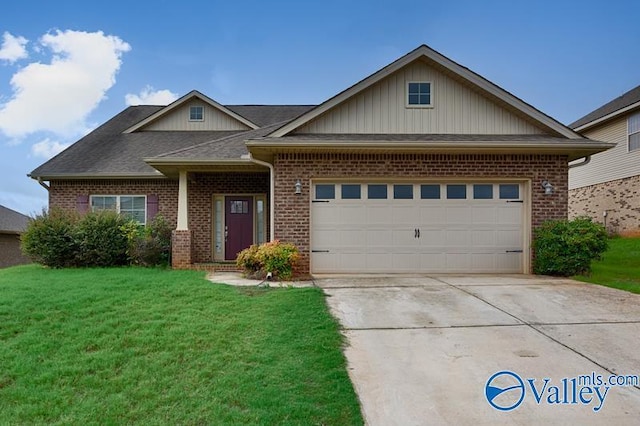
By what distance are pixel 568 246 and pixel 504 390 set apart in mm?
6512

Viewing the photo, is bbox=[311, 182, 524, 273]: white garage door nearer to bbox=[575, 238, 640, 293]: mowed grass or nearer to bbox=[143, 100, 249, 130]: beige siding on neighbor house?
bbox=[575, 238, 640, 293]: mowed grass

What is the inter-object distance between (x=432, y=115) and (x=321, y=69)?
1061 centimetres

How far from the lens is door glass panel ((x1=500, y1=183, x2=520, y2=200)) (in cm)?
957

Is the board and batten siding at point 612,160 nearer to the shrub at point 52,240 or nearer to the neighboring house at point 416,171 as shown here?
the neighboring house at point 416,171

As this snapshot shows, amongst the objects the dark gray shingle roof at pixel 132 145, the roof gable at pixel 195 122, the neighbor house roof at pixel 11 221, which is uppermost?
the roof gable at pixel 195 122

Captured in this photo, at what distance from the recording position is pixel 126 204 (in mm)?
12625

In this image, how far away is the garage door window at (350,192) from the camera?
9.48 m

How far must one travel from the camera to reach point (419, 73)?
387 inches

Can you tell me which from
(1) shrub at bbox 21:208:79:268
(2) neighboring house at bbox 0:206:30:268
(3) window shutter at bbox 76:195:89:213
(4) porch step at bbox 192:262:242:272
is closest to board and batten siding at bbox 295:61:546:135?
(4) porch step at bbox 192:262:242:272

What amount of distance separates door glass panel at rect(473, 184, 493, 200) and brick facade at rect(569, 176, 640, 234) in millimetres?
10292

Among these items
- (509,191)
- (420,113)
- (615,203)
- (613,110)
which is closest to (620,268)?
(509,191)

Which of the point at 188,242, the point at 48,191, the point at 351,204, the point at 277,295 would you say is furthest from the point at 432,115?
the point at 48,191

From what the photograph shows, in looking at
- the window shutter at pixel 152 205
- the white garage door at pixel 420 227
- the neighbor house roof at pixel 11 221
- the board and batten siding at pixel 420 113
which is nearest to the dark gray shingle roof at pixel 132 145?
the window shutter at pixel 152 205

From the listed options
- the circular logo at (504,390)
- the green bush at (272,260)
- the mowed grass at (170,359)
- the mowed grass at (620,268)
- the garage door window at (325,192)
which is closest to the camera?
the mowed grass at (170,359)
